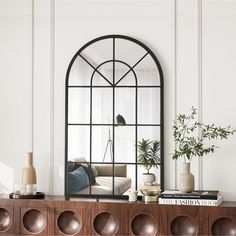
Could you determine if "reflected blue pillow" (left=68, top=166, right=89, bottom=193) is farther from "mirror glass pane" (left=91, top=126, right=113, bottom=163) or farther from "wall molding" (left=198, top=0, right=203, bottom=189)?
A: "wall molding" (left=198, top=0, right=203, bottom=189)

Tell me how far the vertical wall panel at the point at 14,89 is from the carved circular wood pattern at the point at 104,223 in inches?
24.4

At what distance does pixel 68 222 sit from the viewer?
2939 mm

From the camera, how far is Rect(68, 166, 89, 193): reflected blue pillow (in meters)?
3.15

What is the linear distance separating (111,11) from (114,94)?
0.49 metres

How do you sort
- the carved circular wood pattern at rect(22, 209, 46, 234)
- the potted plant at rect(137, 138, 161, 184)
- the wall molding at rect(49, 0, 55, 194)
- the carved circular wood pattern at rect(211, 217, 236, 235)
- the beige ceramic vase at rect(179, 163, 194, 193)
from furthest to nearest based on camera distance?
the wall molding at rect(49, 0, 55, 194) < the potted plant at rect(137, 138, 161, 184) < the carved circular wood pattern at rect(22, 209, 46, 234) < the beige ceramic vase at rect(179, 163, 194, 193) < the carved circular wood pattern at rect(211, 217, 236, 235)

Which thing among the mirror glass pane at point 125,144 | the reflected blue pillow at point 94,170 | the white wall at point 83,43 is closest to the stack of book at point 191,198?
the white wall at point 83,43

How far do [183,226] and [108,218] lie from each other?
40 cm

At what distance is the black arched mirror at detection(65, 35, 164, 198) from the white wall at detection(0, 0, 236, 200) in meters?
0.06

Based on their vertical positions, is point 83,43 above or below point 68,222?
above

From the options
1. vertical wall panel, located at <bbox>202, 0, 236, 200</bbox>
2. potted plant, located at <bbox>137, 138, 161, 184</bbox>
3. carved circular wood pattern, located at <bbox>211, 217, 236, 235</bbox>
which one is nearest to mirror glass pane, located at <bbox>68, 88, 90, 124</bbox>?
potted plant, located at <bbox>137, 138, 161, 184</bbox>

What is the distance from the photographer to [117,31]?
3160 mm

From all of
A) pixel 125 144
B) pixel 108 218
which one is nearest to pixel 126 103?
pixel 125 144

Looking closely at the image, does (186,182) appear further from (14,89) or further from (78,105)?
(14,89)

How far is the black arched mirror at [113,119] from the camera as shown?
3088mm
